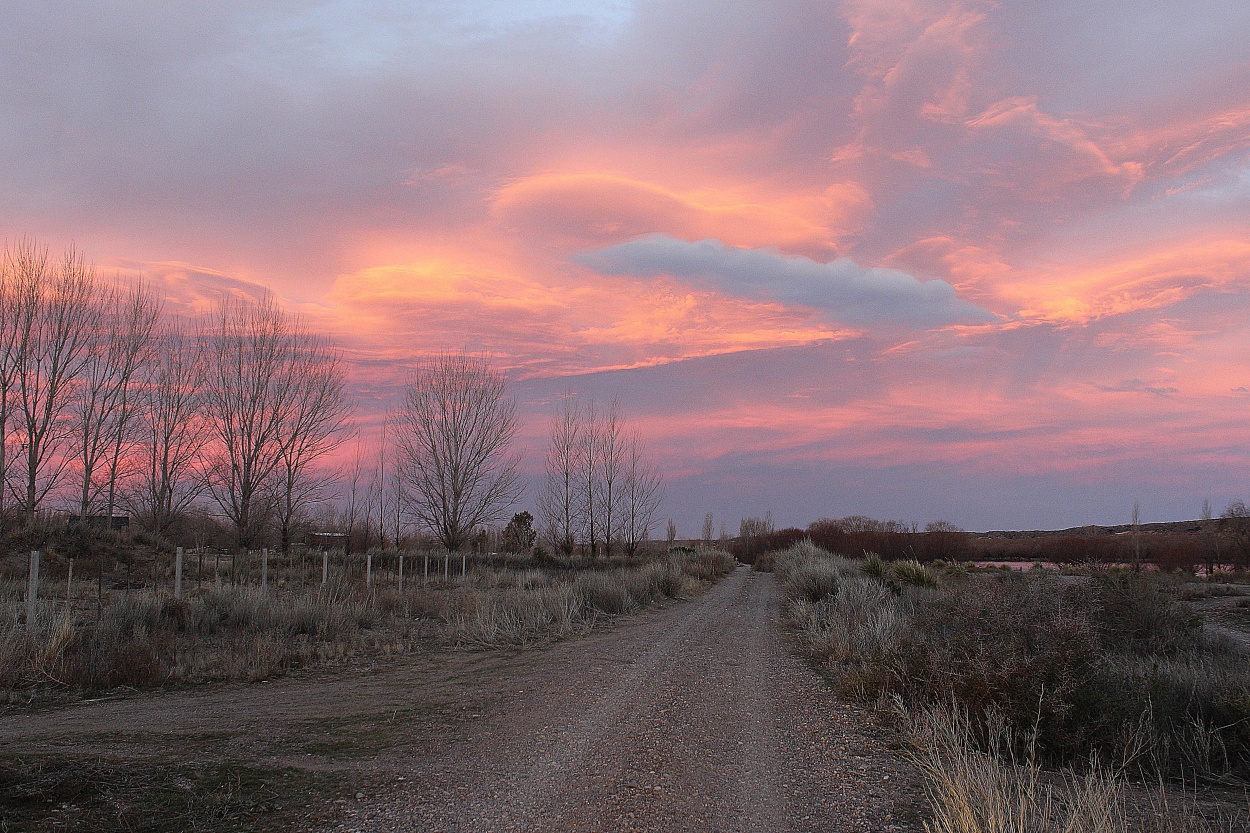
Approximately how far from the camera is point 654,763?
5.34 metres

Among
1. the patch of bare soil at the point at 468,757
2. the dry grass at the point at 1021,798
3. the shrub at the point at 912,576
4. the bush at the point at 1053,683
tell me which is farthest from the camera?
the shrub at the point at 912,576

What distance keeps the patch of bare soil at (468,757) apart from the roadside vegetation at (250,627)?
0.91 m

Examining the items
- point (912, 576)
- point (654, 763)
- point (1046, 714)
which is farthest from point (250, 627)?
point (912, 576)

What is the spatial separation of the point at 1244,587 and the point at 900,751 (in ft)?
84.2

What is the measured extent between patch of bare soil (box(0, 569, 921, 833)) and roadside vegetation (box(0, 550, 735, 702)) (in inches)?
35.7

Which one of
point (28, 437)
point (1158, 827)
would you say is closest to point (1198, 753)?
point (1158, 827)

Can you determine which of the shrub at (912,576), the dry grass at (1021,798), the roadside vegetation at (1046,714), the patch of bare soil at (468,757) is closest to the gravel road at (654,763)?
the patch of bare soil at (468,757)

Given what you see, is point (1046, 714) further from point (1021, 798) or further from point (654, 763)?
point (654, 763)

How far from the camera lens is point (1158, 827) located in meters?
3.58

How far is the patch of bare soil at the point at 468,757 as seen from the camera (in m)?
4.28

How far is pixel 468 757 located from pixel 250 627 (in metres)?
7.75

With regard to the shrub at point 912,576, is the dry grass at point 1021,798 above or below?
above

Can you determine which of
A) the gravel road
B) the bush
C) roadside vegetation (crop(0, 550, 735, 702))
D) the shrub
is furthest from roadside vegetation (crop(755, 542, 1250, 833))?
the shrub

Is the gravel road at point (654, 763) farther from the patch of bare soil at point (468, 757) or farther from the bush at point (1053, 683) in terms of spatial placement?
the bush at point (1053, 683)
